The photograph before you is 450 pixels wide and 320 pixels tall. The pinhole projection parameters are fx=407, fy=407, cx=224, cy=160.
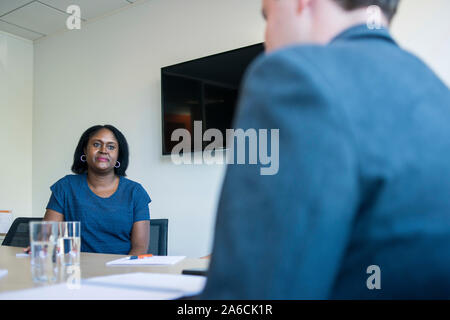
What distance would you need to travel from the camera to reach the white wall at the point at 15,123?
13.3 ft

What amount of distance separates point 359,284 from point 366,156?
0.14 meters

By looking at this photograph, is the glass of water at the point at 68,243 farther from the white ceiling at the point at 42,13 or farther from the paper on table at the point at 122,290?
the white ceiling at the point at 42,13

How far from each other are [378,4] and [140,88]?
3.08 m

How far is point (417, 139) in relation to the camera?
41 centimetres

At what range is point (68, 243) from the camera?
114 cm

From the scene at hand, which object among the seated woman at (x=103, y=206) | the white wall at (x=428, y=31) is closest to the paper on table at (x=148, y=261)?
the seated woman at (x=103, y=206)

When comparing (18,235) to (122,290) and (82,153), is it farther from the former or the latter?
(122,290)

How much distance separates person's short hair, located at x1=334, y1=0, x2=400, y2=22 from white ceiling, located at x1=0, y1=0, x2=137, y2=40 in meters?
3.34

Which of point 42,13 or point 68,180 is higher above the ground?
point 42,13

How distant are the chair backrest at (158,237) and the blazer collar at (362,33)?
1767 millimetres

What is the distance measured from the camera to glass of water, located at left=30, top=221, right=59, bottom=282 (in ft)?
3.09

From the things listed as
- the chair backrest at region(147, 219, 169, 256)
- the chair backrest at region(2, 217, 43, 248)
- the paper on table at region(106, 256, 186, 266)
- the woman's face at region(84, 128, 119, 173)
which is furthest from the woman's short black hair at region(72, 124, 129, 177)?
the paper on table at region(106, 256, 186, 266)

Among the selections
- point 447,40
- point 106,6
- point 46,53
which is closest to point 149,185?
point 106,6

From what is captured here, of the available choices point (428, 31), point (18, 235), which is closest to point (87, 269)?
point (18, 235)
